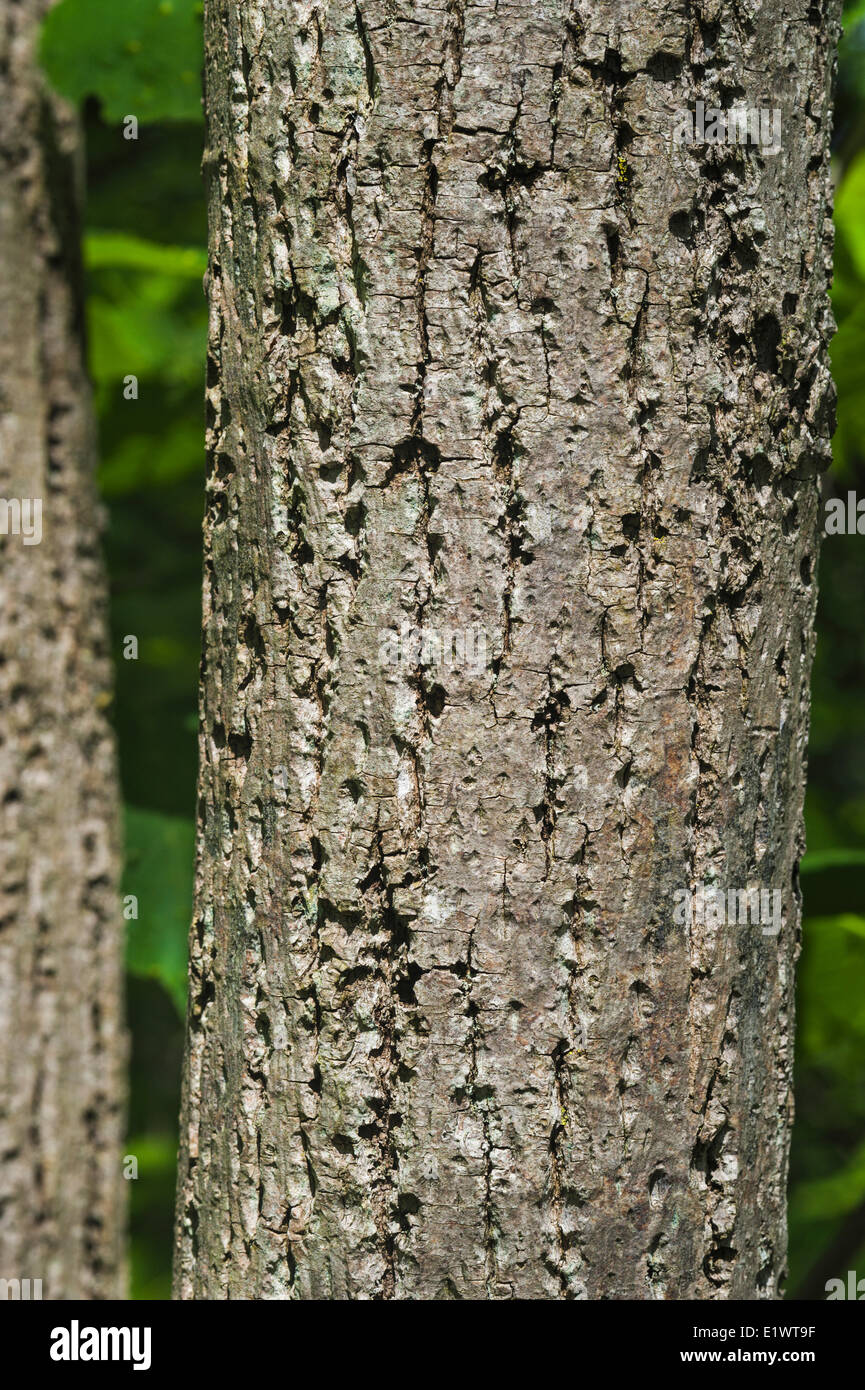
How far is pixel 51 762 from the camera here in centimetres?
324

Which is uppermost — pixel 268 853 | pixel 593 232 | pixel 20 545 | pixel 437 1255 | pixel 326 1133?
pixel 20 545

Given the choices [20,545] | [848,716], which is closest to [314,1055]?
[20,545]

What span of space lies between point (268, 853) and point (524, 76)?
2.67 feet

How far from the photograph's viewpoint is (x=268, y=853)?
1.16m

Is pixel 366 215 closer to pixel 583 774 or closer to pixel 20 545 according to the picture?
pixel 583 774

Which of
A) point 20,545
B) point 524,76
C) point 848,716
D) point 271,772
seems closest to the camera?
point 524,76
